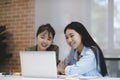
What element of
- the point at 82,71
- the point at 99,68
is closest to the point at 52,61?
the point at 82,71

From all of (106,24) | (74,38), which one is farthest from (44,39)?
(106,24)

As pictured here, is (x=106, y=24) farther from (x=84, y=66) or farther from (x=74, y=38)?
(x=84, y=66)

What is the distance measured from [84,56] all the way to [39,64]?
21.9 inches

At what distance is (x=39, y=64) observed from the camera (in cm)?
209

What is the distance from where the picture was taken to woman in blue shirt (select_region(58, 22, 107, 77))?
241 centimetres

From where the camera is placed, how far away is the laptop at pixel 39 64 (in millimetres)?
2039

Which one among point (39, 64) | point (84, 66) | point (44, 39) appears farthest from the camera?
point (44, 39)

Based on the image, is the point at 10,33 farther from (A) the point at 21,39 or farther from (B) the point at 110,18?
(B) the point at 110,18

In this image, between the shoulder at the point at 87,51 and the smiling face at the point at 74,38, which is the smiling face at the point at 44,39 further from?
the shoulder at the point at 87,51

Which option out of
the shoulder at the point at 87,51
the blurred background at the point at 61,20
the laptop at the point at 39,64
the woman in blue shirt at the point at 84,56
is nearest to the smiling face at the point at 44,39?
the woman in blue shirt at the point at 84,56

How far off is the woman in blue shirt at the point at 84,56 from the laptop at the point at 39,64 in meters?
0.40

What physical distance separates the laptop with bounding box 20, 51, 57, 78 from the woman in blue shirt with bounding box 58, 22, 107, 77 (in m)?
0.40

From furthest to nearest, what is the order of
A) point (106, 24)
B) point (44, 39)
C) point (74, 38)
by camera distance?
1. point (106, 24)
2. point (44, 39)
3. point (74, 38)

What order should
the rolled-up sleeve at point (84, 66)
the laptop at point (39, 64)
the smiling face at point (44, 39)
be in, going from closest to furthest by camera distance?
the laptop at point (39, 64)
the rolled-up sleeve at point (84, 66)
the smiling face at point (44, 39)
